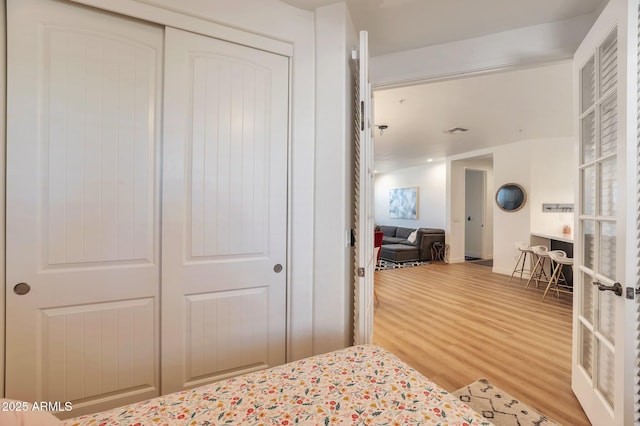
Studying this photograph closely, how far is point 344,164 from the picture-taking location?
1.73m

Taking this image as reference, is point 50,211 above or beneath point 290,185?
beneath

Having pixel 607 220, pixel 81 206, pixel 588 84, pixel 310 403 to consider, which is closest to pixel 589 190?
pixel 607 220

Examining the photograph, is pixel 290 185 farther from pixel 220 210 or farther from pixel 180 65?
pixel 180 65

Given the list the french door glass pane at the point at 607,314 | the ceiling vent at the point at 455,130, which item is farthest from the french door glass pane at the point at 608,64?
the ceiling vent at the point at 455,130

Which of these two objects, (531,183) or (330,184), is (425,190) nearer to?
(531,183)

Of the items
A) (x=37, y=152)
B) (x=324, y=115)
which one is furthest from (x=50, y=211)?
(x=324, y=115)

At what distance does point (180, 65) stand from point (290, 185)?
88 centimetres

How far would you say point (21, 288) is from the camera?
3.98 feet

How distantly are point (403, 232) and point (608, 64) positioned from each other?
6620 mm

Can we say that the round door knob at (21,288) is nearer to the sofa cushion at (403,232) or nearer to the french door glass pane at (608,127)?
the french door glass pane at (608,127)

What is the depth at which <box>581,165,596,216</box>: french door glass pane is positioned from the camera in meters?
1.55

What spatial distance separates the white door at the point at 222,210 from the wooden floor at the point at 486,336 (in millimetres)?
1407

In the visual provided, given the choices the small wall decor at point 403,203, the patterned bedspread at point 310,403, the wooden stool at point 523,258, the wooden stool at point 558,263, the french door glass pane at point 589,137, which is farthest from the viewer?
the small wall decor at point 403,203

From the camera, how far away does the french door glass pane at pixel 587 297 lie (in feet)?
5.23
